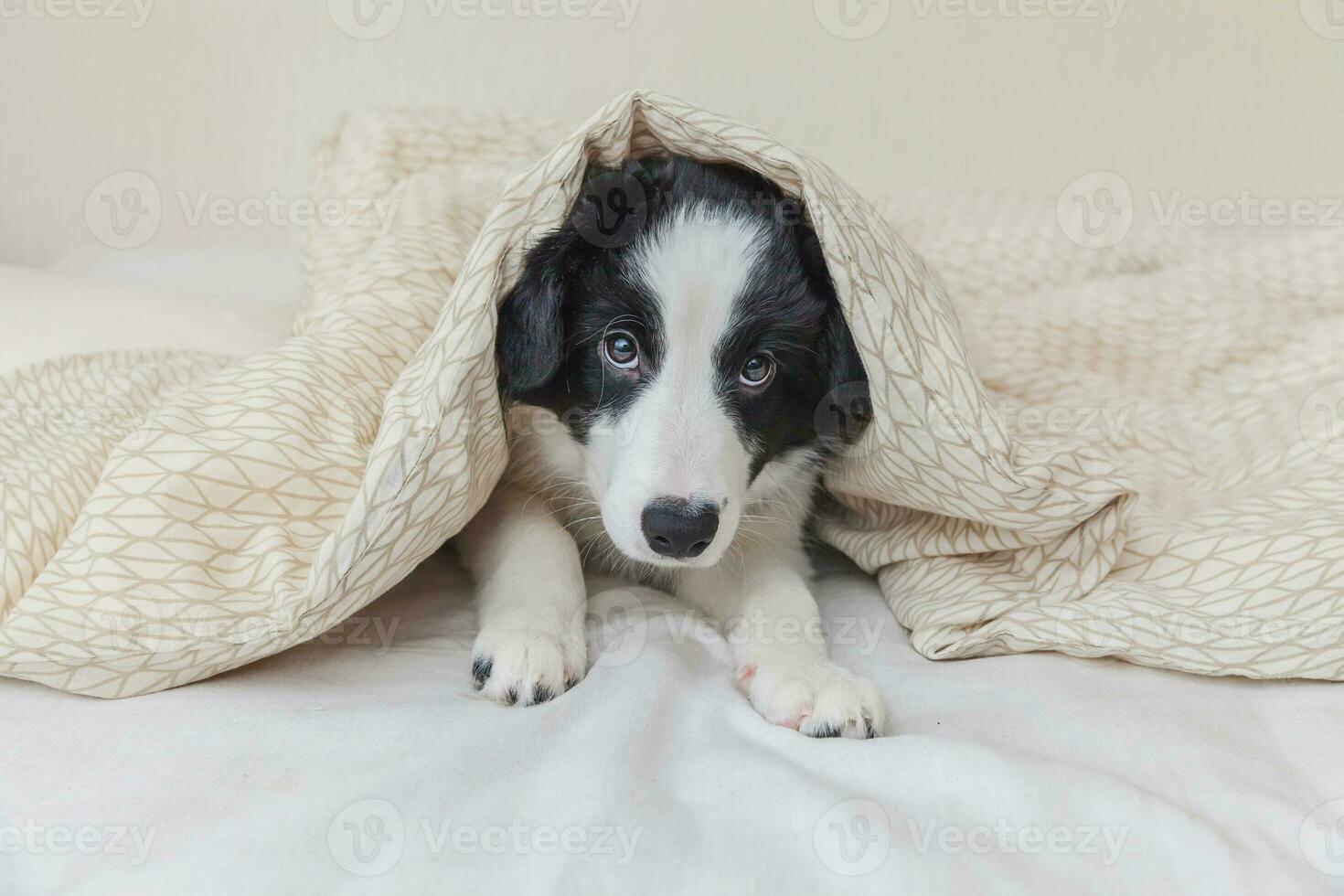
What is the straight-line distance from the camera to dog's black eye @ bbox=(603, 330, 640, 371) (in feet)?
5.07

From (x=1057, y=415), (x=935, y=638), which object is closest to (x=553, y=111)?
(x=1057, y=415)

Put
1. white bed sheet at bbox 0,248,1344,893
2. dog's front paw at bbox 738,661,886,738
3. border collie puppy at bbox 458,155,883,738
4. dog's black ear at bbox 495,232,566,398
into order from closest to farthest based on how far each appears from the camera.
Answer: white bed sheet at bbox 0,248,1344,893 → dog's front paw at bbox 738,661,886,738 → border collie puppy at bbox 458,155,883,738 → dog's black ear at bbox 495,232,566,398

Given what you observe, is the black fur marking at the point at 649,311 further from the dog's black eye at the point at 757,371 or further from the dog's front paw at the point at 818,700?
the dog's front paw at the point at 818,700

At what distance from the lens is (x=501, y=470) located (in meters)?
1.63

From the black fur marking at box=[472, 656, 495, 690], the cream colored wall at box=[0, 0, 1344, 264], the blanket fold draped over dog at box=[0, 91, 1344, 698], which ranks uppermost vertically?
the cream colored wall at box=[0, 0, 1344, 264]

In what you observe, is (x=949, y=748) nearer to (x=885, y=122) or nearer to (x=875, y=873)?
(x=875, y=873)

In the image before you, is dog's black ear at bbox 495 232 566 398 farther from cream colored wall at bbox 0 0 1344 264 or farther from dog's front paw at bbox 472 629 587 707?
cream colored wall at bbox 0 0 1344 264

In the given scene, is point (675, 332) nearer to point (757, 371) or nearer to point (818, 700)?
point (757, 371)

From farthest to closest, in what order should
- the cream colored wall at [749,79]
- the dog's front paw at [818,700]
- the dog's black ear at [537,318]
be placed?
→ the cream colored wall at [749,79] < the dog's black ear at [537,318] < the dog's front paw at [818,700]

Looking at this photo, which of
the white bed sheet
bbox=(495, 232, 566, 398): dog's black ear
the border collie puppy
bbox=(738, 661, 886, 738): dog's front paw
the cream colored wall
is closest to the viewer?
the white bed sheet

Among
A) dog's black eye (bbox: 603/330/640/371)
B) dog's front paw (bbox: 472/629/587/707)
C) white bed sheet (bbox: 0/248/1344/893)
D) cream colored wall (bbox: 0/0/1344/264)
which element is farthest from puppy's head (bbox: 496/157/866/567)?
cream colored wall (bbox: 0/0/1344/264)

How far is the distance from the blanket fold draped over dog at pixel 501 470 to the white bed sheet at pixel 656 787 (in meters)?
0.09

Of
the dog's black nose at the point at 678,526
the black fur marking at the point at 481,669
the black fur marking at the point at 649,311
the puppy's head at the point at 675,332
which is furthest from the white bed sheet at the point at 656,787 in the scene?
the black fur marking at the point at 649,311

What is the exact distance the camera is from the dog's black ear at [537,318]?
152cm
